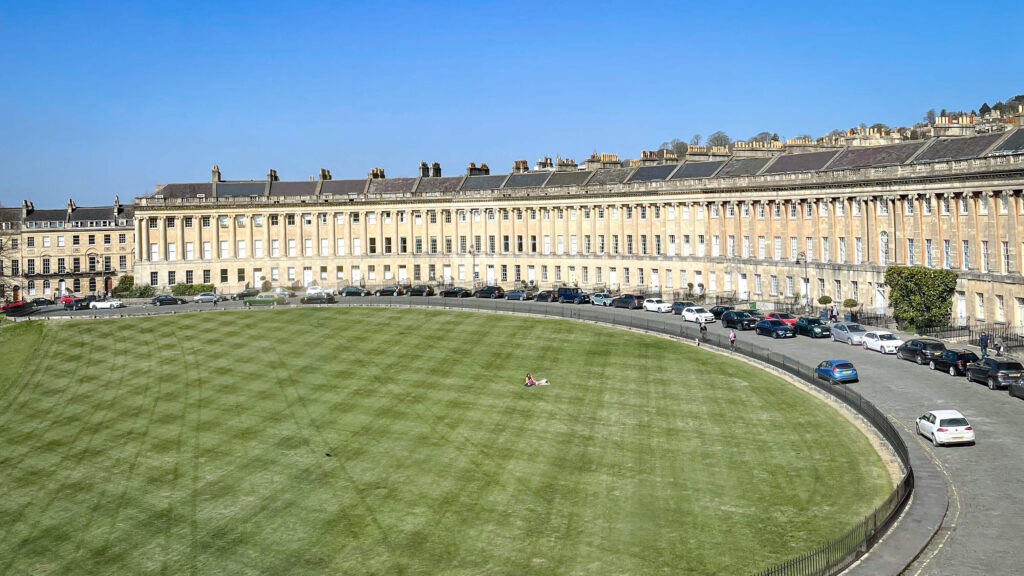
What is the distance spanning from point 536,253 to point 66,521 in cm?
7569

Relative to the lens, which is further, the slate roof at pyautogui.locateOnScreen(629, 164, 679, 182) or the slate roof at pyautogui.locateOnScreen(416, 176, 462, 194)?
the slate roof at pyautogui.locateOnScreen(416, 176, 462, 194)

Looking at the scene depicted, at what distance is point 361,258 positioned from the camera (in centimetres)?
11588

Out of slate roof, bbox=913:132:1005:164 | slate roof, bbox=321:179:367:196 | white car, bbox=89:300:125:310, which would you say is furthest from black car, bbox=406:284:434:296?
slate roof, bbox=913:132:1005:164

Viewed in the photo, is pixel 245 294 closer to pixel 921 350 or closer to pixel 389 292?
pixel 389 292

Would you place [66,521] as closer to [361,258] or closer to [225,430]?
[225,430]

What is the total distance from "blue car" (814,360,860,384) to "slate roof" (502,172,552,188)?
62.8m

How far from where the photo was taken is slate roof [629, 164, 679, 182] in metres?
100

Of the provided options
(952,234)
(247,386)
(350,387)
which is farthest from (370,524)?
(952,234)

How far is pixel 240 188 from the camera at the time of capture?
389ft

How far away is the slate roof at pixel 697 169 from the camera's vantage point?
314 feet

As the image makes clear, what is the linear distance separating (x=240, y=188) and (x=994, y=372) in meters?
93.5

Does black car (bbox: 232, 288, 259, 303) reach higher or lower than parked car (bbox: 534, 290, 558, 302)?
higher

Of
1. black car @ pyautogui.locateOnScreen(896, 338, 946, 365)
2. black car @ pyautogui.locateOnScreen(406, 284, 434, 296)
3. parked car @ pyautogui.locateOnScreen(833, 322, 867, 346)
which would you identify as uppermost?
black car @ pyautogui.locateOnScreen(406, 284, 434, 296)

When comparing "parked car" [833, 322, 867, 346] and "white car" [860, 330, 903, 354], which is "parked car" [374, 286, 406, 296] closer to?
"parked car" [833, 322, 867, 346]
